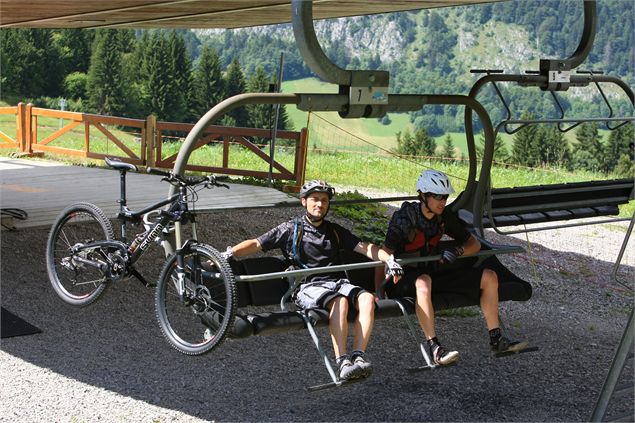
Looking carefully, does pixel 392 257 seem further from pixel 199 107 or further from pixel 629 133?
pixel 199 107

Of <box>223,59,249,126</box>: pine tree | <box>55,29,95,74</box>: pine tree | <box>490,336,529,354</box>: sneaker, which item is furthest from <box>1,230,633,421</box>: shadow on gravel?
<box>55,29,95,74</box>: pine tree

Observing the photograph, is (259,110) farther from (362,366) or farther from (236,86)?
(362,366)

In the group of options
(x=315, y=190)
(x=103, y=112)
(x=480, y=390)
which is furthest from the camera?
(x=103, y=112)

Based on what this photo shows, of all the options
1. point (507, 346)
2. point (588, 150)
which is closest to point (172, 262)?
point (507, 346)

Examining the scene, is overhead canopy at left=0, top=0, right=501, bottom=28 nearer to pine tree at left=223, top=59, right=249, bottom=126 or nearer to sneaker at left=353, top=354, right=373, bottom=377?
sneaker at left=353, top=354, right=373, bottom=377

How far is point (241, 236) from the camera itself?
10.5m

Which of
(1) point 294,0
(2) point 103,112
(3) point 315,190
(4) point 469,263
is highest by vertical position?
A: (1) point 294,0

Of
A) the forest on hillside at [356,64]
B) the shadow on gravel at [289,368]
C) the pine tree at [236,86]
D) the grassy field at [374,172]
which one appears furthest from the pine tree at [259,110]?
the shadow on gravel at [289,368]

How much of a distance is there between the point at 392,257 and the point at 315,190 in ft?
1.76

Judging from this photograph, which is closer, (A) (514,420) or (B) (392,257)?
(B) (392,257)

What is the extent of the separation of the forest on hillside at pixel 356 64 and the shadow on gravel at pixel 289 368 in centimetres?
3090

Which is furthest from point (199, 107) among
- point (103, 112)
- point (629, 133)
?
point (629, 133)

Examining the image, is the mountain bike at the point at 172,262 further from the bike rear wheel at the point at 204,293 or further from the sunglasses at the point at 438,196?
the sunglasses at the point at 438,196

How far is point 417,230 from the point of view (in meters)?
5.64
